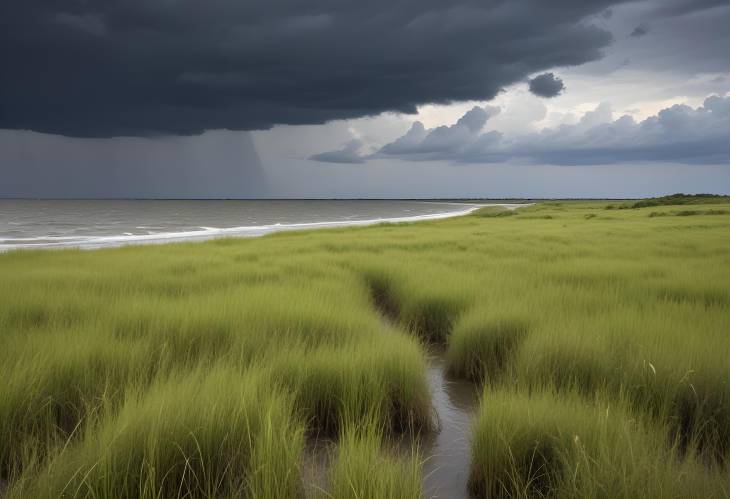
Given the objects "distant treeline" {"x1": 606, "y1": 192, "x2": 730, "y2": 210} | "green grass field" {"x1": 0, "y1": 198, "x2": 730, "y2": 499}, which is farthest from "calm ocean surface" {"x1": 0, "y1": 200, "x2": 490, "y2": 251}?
"distant treeline" {"x1": 606, "y1": 192, "x2": 730, "y2": 210}

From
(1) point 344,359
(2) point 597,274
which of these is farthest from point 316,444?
(2) point 597,274

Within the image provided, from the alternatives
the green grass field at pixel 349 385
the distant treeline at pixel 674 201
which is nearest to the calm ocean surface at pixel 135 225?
the green grass field at pixel 349 385

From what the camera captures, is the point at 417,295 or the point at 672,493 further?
the point at 417,295

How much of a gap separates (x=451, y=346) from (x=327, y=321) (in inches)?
53.6

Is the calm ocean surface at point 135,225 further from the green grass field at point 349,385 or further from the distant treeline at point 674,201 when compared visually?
the distant treeline at point 674,201

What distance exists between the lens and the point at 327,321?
478 cm

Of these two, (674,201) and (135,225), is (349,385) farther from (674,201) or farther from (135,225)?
(674,201)

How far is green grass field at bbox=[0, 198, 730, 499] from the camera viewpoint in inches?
82.4

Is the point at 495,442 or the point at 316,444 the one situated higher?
the point at 495,442

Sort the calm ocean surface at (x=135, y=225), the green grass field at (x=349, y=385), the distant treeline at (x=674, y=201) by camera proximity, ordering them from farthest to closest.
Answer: the distant treeline at (x=674, y=201), the calm ocean surface at (x=135, y=225), the green grass field at (x=349, y=385)

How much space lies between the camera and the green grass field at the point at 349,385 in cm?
209

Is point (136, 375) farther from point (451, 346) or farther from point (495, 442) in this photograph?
point (451, 346)

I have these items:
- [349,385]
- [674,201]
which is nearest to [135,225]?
[349,385]

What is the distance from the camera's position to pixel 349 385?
3201 millimetres
